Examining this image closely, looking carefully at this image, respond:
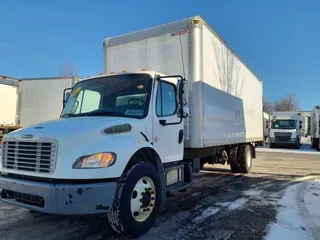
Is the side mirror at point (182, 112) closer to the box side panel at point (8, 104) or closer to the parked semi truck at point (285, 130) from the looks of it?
the box side panel at point (8, 104)

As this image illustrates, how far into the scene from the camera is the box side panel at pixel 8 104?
16023 mm

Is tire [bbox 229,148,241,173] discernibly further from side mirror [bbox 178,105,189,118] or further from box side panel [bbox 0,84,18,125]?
box side panel [bbox 0,84,18,125]

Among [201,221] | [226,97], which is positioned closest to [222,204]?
[201,221]

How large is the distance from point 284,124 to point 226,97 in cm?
2260

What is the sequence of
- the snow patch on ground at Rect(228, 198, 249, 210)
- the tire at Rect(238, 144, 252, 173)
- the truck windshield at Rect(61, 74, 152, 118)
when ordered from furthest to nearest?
the tire at Rect(238, 144, 252, 173) → the snow patch on ground at Rect(228, 198, 249, 210) → the truck windshield at Rect(61, 74, 152, 118)

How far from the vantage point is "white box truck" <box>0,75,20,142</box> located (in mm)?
16016

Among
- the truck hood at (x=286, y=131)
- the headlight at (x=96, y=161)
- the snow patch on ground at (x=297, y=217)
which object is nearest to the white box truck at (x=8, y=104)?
the headlight at (x=96, y=161)

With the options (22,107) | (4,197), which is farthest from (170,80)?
(22,107)

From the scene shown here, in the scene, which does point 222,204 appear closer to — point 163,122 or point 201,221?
point 201,221

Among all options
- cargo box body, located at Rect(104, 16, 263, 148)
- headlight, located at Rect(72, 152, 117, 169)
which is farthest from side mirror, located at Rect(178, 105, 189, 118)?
headlight, located at Rect(72, 152, 117, 169)

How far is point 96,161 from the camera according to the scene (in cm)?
390

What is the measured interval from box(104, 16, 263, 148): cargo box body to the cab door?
2.05 ft

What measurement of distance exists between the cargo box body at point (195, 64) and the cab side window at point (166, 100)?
2.64 feet

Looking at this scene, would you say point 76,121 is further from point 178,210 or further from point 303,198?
point 303,198
